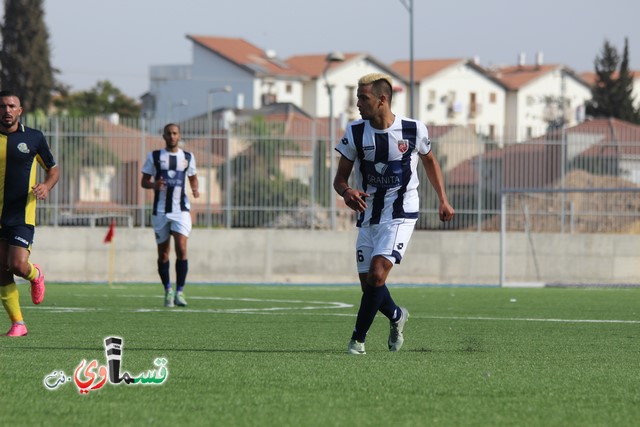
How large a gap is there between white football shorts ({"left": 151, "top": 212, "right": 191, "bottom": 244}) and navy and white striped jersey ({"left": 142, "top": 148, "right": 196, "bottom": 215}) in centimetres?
6

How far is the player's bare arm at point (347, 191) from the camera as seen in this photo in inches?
361

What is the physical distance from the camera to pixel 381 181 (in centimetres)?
961

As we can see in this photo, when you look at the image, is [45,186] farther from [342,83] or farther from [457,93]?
[457,93]

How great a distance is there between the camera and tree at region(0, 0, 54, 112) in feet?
244

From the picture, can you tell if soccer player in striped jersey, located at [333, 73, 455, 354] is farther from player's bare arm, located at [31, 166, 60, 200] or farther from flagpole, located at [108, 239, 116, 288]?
flagpole, located at [108, 239, 116, 288]

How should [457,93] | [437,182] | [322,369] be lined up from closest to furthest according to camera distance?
[322,369] < [437,182] < [457,93]

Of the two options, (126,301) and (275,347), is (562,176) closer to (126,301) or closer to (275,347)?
(126,301)

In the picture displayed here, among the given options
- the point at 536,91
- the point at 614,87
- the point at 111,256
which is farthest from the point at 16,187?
the point at 536,91

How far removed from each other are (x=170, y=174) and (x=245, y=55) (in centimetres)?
10265

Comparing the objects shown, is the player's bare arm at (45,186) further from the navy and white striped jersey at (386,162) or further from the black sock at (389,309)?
the black sock at (389,309)

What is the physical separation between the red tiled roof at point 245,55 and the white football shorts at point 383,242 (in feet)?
342

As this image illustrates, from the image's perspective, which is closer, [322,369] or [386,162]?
[322,369]

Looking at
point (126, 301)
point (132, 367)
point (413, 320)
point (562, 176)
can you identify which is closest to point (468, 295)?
point (126, 301)

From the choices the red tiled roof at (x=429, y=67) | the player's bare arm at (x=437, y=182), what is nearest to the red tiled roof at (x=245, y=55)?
the red tiled roof at (x=429, y=67)
